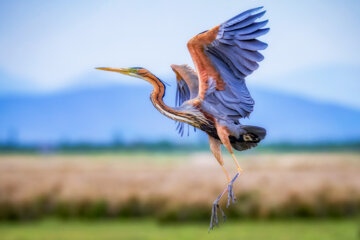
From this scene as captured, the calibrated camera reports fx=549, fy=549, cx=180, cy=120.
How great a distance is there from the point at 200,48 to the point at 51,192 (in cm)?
775

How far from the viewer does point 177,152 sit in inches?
1705

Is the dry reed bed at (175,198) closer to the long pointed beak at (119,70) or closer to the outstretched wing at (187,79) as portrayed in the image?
the outstretched wing at (187,79)

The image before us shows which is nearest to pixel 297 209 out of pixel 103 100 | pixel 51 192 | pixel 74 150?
pixel 51 192

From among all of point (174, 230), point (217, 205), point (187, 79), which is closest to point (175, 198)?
point (174, 230)

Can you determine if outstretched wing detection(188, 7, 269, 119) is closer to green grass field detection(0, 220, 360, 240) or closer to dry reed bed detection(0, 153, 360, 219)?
green grass field detection(0, 220, 360, 240)

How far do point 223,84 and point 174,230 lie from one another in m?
6.62

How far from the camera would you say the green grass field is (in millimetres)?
8180

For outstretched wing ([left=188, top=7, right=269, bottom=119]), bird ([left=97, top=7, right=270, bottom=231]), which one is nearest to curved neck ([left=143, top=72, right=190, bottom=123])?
bird ([left=97, top=7, right=270, bottom=231])

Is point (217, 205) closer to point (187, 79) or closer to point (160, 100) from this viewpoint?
point (160, 100)

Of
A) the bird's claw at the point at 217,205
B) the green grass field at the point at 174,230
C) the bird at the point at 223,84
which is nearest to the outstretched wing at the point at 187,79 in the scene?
the bird at the point at 223,84

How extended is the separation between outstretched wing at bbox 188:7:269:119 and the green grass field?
599cm

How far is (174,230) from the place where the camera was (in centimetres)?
872

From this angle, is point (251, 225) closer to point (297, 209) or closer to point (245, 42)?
point (297, 209)

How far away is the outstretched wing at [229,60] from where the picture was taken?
91.5 inches
